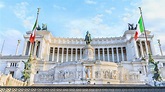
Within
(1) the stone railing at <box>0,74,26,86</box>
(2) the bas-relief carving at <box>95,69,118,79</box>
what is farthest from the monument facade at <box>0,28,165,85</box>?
(1) the stone railing at <box>0,74,26,86</box>

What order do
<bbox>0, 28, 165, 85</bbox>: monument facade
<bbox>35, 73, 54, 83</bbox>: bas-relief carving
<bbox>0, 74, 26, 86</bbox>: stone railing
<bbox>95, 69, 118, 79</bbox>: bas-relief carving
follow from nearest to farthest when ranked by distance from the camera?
<bbox>0, 74, 26, 86</bbox>: stone railing
<bbox>95, 69, 118, 79</bbox>: bas-relief carving
<bbox>0, 28, 165, 85</bbox>: monument facade
<bbox>35, 73, 54, 83</bbox>: bas-relief carving

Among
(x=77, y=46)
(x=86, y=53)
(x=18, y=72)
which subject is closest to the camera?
(x=86, y=53)

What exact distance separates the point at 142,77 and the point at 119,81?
541 cm

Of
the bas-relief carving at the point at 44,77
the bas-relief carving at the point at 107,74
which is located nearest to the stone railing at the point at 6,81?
the bas-relief carving at the point at 44,77

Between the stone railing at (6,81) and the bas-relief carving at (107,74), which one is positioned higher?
the bas-relief carving at (107,74)

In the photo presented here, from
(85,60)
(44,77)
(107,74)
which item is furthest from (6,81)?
(107,74)

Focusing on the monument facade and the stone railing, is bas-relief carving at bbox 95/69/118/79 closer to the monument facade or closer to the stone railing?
the monument facade

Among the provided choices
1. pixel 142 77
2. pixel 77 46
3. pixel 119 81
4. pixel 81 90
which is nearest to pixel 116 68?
pixel 119 81

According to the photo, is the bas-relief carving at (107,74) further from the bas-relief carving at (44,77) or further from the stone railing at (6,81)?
the stone railing at (6,81)

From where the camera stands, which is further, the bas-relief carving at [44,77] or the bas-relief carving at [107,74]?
the bas-relief carving at [44,77]

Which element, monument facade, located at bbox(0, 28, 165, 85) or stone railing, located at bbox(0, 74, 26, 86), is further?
monument facade, located at bbox(0, 28, 165, 85)

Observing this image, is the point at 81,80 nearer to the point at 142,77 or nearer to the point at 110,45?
the point at 142,77

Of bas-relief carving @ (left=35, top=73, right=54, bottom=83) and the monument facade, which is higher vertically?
the monument facade

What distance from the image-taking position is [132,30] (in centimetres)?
6281
